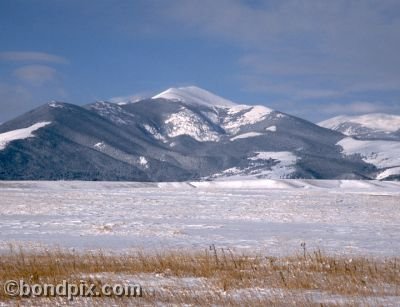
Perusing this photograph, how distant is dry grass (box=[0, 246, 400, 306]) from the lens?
37.5ft

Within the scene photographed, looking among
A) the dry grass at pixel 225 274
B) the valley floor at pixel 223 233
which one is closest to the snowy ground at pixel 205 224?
the valley floor at pixel 223 233

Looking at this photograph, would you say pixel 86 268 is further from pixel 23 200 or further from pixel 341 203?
pixel 341 203

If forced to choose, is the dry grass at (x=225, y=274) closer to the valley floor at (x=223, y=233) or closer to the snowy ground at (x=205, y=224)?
the valley floor at (x=223, y=233)

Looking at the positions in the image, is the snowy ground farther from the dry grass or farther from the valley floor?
the dry grass

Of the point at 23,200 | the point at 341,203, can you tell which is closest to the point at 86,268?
the point at 23,200

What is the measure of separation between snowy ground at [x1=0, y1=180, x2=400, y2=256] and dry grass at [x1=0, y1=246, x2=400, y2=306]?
449 cm

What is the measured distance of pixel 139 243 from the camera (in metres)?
22.9

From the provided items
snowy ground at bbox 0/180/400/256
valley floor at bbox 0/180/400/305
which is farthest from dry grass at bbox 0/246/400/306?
snowy ground at bbox 0/180/400/256

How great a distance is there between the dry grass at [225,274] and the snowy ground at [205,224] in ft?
14.7

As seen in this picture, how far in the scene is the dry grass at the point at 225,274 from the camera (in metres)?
11.4

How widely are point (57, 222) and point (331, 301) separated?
2275 cm

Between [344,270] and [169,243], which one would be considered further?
[169,243]

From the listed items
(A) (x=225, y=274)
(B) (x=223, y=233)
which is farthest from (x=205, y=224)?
(A) (x=225, y=274)

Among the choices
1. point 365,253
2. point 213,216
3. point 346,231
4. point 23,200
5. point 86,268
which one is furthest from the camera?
point 23,200
